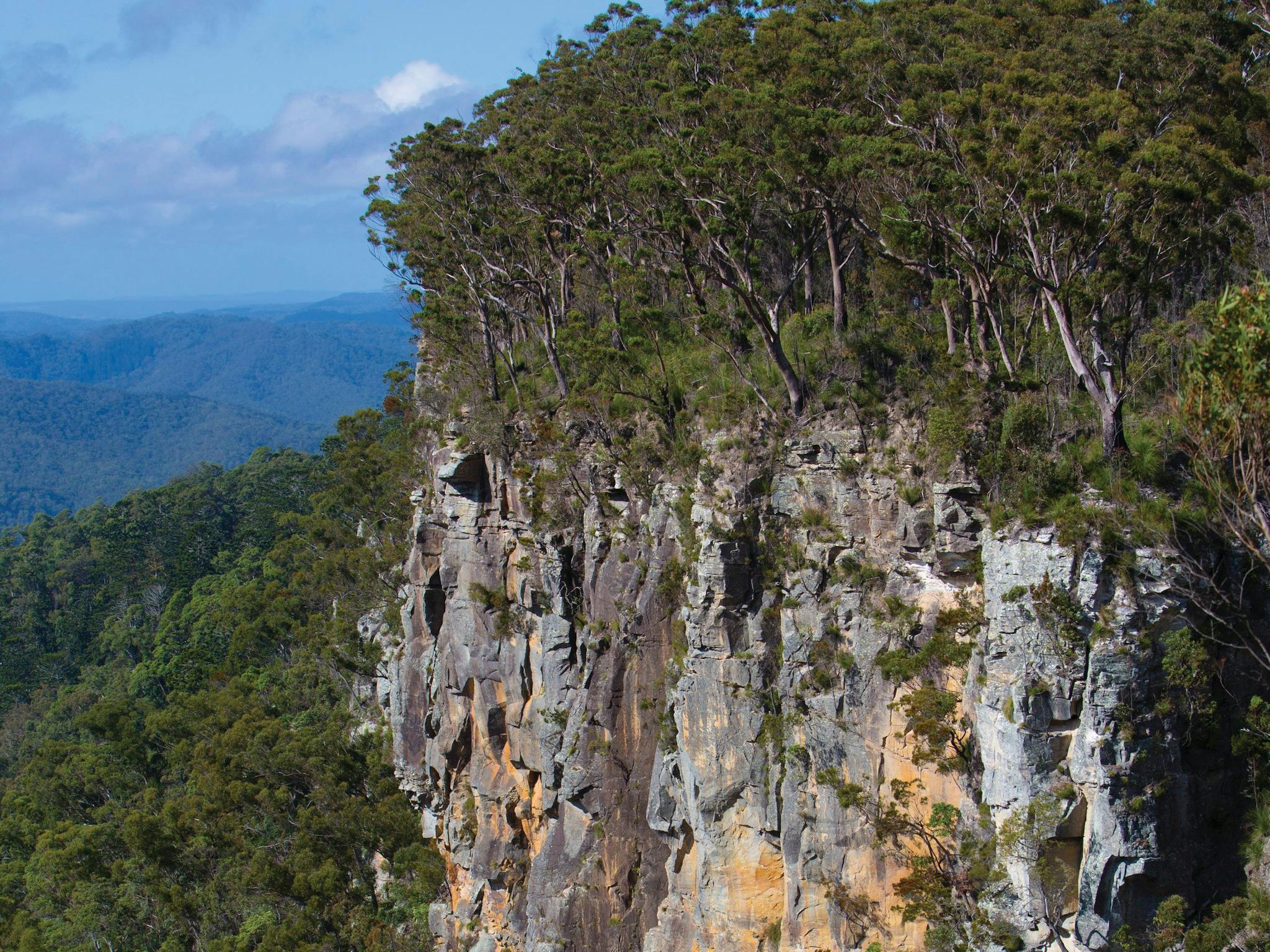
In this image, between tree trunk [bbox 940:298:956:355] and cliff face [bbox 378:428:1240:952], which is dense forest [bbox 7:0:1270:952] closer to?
tree trunk [bbox 940:298:956:355]

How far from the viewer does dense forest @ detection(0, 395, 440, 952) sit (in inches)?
1355

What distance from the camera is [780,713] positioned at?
70.0ft

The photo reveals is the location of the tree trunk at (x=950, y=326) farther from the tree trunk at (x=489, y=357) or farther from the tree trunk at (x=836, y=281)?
the tree trunk at (x=489, y=357)

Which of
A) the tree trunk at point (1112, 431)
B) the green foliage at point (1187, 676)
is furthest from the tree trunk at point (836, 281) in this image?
the green foliage at point (1187, 676)

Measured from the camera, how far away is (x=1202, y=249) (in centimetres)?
1989

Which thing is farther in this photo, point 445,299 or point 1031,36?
point 445,299

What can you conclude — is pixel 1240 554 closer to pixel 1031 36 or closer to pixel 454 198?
pixel 1031 36

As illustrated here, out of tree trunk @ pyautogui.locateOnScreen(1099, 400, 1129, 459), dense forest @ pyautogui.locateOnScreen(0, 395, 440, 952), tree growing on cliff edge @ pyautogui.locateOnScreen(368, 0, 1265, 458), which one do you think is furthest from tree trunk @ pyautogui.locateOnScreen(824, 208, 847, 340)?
dense forest @ pyautogui.locateOnScreen(0, 395, 440, 952)

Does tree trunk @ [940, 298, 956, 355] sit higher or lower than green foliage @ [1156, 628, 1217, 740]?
higher

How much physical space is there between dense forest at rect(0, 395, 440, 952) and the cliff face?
17.4 ft

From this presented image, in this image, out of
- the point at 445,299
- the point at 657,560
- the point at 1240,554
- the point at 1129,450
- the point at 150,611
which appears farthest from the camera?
the point at 150,611

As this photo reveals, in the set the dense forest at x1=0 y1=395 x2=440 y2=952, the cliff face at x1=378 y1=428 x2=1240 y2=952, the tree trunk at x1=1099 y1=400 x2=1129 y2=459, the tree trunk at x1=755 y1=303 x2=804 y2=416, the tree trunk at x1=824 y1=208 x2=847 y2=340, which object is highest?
the tree trunk at x1=824 y1=208 x2=847 y2=340

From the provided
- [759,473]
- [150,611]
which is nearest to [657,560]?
[759,473]

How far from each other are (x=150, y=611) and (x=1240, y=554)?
72.3m
